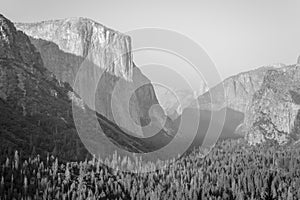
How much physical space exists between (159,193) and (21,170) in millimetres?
62780

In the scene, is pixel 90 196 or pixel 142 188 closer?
pixel 90 196

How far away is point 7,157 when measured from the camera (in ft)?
646

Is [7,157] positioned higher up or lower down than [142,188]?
higher up

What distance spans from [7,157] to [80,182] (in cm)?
3597

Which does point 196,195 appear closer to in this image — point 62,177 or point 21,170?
point 62,177

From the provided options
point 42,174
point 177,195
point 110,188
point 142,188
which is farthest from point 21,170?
point 177,195

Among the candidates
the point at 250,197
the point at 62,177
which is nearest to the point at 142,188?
the point at 62,177

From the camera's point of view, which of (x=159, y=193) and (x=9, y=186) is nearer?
(x=9, y=186)

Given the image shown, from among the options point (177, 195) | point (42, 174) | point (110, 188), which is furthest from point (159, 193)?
point (42, 174)

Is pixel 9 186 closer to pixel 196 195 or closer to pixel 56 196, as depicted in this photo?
pixel 56 196

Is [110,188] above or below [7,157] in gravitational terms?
below

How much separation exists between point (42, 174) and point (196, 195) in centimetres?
7206

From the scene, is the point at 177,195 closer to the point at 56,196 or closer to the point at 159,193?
the point at 159,193

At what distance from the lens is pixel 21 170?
189 m
